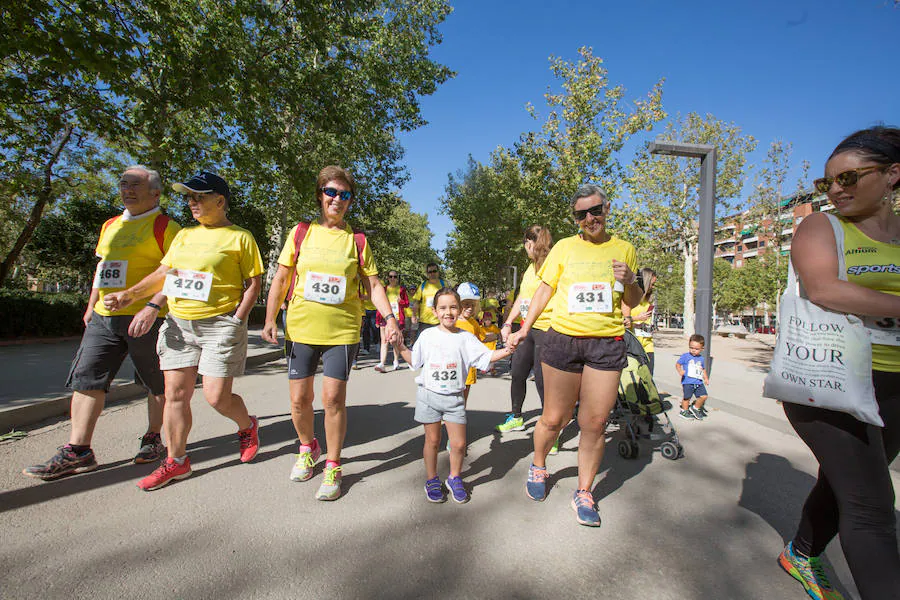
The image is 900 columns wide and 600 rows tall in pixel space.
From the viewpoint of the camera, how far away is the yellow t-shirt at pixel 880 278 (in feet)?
Result: 5.56

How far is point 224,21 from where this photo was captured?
905 centimetres

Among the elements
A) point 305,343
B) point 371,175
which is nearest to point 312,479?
point 305,343

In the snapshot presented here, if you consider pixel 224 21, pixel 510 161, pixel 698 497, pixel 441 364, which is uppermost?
pixel 510 161

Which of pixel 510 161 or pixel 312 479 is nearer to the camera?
pixel 312 479

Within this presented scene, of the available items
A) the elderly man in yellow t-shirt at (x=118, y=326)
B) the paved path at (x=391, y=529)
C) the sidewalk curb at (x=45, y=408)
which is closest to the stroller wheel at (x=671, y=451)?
the paved path at (x=391, y=529)

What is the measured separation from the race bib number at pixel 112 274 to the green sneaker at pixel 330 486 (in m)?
1.95

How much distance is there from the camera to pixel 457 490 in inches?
115

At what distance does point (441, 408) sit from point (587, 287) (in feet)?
3.97

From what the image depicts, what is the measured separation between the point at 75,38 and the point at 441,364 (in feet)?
21.2

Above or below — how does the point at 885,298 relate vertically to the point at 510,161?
below

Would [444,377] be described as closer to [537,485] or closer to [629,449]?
[537,485]

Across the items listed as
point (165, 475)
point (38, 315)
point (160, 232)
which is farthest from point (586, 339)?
point (38, 315)

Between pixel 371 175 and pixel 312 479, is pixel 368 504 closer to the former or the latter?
pixel 312 479

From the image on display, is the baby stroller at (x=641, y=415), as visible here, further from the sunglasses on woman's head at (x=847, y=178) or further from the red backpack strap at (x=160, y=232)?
the red backpack strap at (x=160, y=232)
